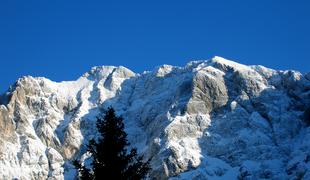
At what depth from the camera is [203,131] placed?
180125 mm

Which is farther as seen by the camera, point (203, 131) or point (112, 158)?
point (203, 131)

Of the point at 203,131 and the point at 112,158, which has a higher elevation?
the point at 203,131

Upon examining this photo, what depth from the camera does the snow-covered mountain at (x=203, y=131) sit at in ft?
556

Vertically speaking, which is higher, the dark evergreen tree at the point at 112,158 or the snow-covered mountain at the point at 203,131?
the snow-covered mountain at the point at 203,131

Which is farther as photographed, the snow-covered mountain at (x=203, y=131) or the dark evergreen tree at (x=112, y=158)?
the snow-covered mountain at (x=203, y=131)

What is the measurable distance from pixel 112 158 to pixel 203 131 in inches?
5613

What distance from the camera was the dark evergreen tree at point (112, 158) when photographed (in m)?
37.7

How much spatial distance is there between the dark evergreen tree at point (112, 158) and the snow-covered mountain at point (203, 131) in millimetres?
123598

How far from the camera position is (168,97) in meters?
196

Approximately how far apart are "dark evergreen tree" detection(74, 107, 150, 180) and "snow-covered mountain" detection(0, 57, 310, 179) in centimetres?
12360

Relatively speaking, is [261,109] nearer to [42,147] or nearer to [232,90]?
[232,90]

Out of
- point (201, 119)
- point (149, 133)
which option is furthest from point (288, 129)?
point (149, 133)

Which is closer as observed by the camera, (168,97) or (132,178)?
(132,178)

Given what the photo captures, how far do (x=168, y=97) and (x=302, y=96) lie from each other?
3313cm
